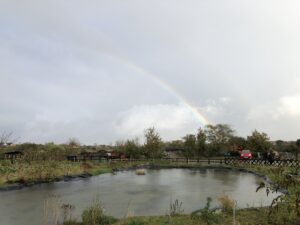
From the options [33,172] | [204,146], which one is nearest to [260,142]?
[204,146]

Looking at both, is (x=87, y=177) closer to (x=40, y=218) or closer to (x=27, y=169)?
(x=27, y=169)

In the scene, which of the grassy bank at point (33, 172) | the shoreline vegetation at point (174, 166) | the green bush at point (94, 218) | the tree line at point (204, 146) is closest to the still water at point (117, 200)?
the shoreline vegetation at point (174, 166)

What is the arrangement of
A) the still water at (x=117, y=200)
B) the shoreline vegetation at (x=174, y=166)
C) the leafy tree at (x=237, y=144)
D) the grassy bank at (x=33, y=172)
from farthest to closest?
the leafy tree at (x=237, y=144) < the grassy bank at (x=33, y=172) < the still water at (x=117, y=200) < the shoreline vegetation at (x=174, y=166)

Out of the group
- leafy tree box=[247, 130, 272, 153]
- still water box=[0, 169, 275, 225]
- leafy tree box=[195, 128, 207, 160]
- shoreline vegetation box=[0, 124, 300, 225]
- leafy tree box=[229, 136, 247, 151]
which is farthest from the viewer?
leafy tree box=[229, 136, 247, 151]

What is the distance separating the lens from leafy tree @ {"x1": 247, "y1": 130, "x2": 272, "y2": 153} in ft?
178

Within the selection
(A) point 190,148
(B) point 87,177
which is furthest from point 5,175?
(A) point 190,148

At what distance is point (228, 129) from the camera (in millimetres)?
87188

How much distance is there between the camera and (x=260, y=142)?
54.5 m

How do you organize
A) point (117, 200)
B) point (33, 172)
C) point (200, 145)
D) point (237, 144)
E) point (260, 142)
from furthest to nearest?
1. point (237, 144)
2. point (200, 145)
3. point (260, 142)
4. point (33, 172)
5. point (117, 200)

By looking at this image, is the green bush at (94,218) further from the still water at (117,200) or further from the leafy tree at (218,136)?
the leafy tree at (218,136)

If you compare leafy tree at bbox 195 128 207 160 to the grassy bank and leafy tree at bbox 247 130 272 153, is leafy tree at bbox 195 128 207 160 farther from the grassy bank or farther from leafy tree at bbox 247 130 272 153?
the grassy bank

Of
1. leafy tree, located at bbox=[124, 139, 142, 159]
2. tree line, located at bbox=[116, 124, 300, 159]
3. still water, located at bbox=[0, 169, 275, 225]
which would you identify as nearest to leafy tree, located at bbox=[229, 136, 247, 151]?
tree line, located at bbox=[116, 124, 300, 159]

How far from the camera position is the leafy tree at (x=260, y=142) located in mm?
54344

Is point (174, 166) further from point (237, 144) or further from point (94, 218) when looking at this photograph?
point (94, 218)
